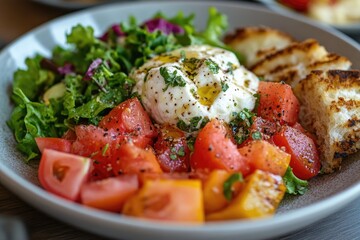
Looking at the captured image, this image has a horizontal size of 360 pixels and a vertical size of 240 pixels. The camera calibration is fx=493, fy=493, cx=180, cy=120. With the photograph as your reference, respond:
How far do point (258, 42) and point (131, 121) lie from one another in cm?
158

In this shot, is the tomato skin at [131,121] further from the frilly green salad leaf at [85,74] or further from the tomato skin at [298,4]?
the tomato skin at [298,4]

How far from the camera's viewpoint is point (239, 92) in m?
3.16

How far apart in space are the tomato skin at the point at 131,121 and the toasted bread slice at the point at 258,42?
1.30 metres

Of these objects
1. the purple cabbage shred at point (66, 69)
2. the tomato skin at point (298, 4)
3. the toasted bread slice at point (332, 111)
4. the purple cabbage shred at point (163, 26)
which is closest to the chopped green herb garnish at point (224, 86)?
the toasted bread slice at point (332, 111)

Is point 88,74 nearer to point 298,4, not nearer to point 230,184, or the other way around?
point 230,184

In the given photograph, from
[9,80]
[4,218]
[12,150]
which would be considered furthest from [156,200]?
[9,80]

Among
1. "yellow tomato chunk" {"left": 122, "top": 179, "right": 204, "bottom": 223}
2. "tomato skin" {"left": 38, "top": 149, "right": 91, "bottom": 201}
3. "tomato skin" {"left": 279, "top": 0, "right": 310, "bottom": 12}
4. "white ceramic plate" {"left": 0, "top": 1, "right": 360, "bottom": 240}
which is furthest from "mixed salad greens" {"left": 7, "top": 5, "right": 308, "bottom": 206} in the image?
"tomato skin" {"left": 279, "top": 0, "right": 310, "bottom": 12}

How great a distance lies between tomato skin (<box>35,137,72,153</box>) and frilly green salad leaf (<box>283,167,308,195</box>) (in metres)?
1.29

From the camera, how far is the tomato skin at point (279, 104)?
3.13 m

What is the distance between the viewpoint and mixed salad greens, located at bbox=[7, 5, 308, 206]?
3.21m

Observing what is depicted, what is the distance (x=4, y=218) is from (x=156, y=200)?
2.45 ft

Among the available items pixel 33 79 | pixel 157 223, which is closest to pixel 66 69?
pixel 33 79

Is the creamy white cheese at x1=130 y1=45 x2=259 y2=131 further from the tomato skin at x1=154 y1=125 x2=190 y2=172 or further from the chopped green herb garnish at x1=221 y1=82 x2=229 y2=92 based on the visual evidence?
the tomato skin at x1=154 y1=125 x2=190 y2=172

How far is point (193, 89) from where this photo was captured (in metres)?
3.08
